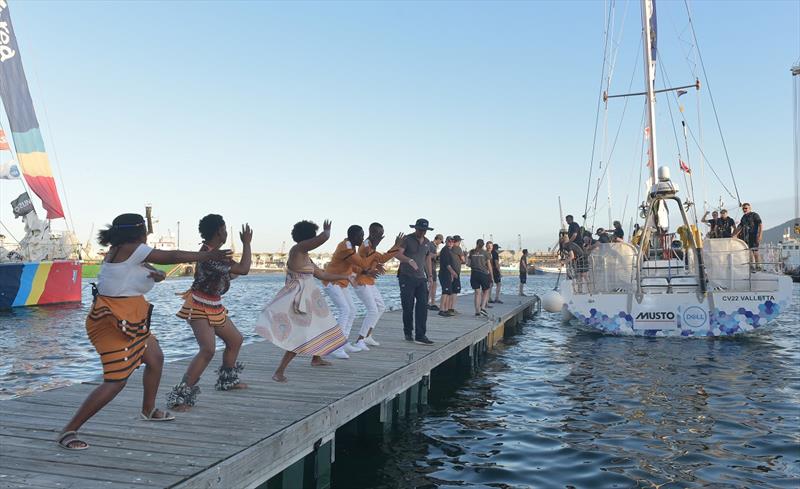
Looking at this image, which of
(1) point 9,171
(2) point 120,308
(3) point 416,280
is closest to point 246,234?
(2) point 120,308

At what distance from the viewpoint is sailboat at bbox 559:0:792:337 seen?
15.2m

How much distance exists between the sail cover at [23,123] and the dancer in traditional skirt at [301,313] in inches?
1283

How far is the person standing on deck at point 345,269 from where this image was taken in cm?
880

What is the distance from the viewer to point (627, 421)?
8.71m

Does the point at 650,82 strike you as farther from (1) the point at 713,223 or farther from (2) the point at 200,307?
(2) the point at 200,307

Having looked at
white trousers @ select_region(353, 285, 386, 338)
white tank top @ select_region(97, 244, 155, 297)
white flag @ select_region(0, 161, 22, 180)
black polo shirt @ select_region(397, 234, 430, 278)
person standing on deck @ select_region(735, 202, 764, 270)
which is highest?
white flag @ select_region(0, 161, 22, 180)

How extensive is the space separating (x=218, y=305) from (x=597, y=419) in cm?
589

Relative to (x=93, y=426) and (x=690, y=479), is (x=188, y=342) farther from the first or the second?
(x=690, y=479)

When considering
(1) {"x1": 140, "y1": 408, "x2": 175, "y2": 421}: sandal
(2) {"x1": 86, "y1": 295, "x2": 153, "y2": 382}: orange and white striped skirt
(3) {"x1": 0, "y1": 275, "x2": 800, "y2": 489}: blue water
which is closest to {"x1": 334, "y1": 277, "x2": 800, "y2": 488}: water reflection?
(3) {"x1": 0, "y1": 275, "x2": 800, "y2": 489}: blue water

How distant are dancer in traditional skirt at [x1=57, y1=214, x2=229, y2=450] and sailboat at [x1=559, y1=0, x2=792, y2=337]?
13.5 metres

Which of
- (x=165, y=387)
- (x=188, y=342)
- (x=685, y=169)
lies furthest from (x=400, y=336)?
(x=685, y=169)

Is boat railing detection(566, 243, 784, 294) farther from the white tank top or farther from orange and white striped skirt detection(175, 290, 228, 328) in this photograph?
the white tank top

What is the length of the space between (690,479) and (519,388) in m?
5.25

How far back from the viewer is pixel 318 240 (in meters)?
6.84
